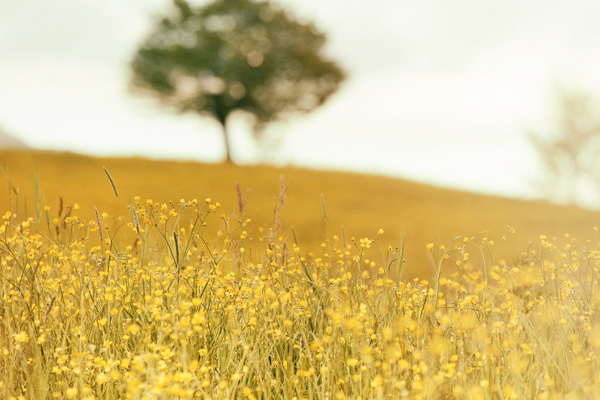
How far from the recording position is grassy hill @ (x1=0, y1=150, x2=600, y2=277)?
11.5 metres

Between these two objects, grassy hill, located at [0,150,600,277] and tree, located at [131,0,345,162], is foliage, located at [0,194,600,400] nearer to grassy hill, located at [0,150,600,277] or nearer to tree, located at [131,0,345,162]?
grassy hill, located at [0,150,600,277]

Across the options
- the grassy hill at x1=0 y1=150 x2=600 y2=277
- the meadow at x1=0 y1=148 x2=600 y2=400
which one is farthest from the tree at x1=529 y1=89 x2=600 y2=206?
the meadow at x1=0 y1=148 x2=600 y2=400

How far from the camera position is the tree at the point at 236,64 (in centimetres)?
2720

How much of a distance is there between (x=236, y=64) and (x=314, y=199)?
14.6 metres

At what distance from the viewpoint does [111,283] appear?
3877mm

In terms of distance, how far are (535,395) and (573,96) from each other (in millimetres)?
20879

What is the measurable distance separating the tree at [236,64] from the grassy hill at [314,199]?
1009cm

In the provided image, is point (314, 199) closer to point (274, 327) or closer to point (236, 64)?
point (274, 327)

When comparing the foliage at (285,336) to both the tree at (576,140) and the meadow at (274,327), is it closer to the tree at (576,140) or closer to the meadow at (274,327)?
the meadow at (274,327)

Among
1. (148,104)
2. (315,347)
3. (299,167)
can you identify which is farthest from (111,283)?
(148,104)

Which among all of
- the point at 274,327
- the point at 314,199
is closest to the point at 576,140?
the point at 314,199

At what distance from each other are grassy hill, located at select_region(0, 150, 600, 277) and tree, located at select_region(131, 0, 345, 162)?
10.1 meters

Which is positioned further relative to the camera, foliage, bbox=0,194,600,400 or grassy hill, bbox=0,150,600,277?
grassy hill, bbox=0,150,600,277

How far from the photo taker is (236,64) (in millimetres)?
27094
